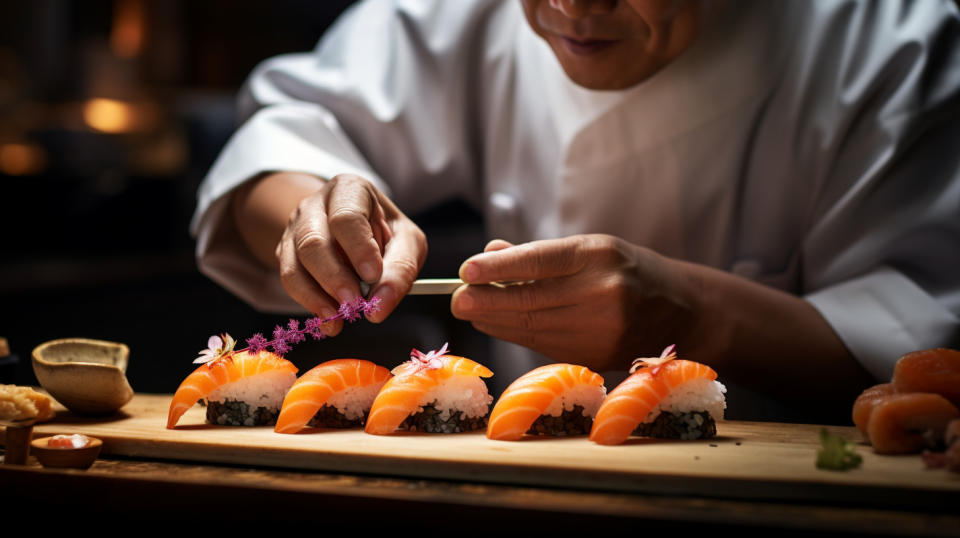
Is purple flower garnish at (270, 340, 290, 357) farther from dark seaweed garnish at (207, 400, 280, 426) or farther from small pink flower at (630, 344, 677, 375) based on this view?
small pink flower at (630, 344, 677, 375)

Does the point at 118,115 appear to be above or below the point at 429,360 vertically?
below

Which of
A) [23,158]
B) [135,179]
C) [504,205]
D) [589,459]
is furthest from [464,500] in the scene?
→ [23,158]

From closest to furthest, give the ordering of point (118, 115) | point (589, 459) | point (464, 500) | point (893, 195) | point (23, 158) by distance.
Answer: point (464, 500)
point (589, 459)
point (893, 195)
point (23, 158)
point (118, 115)

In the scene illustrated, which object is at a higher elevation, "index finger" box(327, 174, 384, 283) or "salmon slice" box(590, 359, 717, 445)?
"index finger" box(327, 174, 384, 283)

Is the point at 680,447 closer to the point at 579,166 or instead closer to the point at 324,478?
the point at 324,478

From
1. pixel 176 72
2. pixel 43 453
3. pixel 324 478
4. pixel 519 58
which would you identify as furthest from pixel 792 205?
pixel 176 72

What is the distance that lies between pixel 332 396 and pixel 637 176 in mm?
995

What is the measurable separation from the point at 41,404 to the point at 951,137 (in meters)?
1.98

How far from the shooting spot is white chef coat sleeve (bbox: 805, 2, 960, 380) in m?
1.74

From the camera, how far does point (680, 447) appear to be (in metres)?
1.29

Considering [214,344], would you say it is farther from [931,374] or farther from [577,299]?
[931,374]

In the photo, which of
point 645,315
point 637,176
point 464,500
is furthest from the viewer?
point 637,176

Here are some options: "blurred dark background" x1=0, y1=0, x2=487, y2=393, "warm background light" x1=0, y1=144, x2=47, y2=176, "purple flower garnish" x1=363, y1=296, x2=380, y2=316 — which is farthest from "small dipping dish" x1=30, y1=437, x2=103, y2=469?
"warm background light" x1=0, y1=144, x2=47, y2=176

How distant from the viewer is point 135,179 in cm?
455
